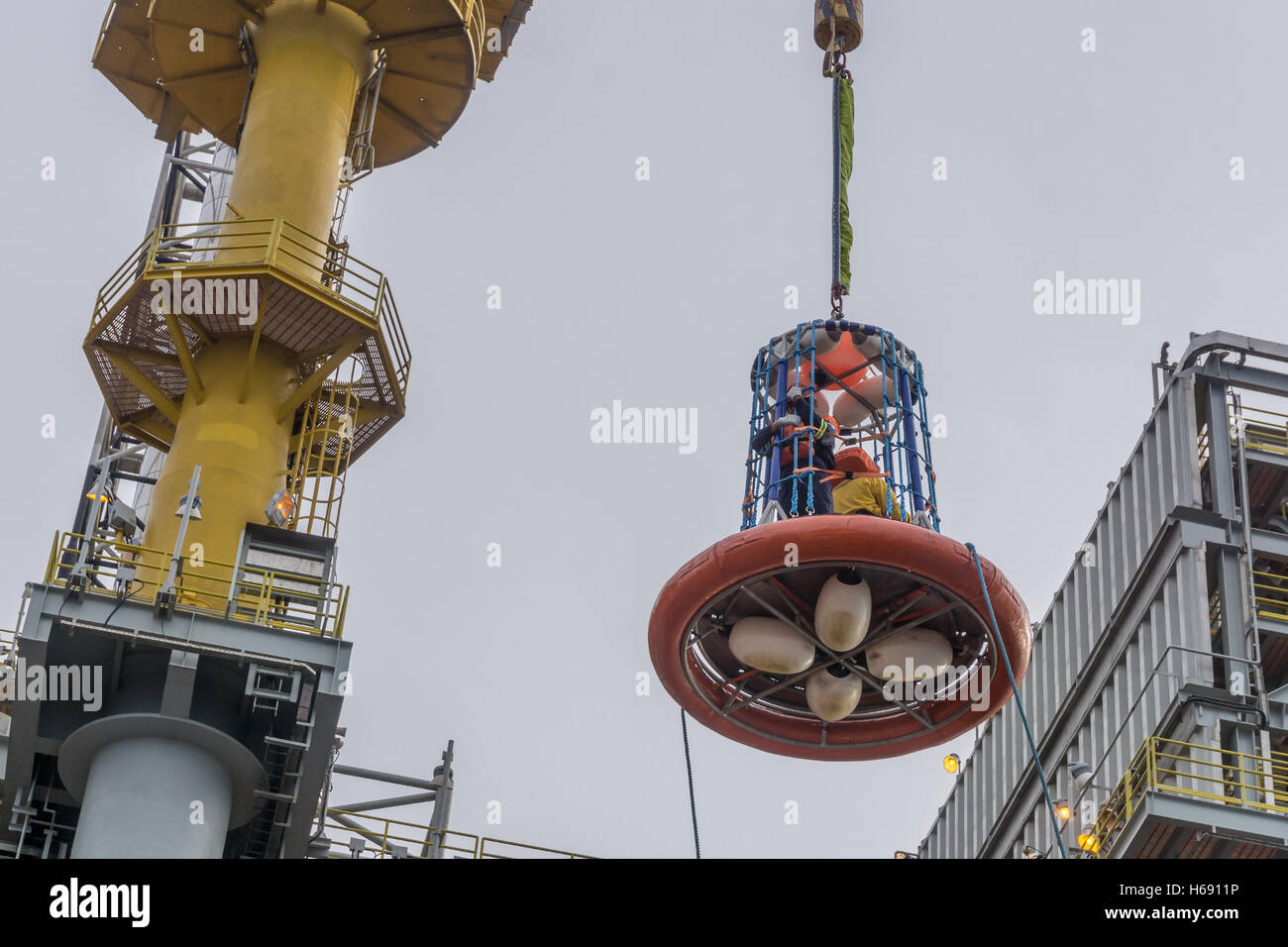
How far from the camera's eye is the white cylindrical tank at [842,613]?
2314cm

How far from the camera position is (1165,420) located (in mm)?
41969

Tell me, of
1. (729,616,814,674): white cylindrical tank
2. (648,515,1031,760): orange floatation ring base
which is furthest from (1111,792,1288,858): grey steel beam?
(729,616,814,674): white cylindrical tank

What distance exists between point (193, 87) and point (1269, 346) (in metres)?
22.7

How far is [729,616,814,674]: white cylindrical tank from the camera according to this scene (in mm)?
23781

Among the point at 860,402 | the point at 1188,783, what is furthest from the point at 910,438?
the point at 1188,783

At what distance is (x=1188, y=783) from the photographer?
36281 millimetres

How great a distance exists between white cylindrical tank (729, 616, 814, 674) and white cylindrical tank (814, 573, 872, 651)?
53 centimetres

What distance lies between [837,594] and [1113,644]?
20.9 meters

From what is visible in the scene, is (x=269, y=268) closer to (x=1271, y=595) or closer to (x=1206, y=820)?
(x=1206, y=820)

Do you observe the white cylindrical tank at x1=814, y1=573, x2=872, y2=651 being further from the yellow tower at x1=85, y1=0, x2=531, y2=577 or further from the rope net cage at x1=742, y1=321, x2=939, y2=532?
the yellow tower at x1=85, y1=0, x2=531, y2=577

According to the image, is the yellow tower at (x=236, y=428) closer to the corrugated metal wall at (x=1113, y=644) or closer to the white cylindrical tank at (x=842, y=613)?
the white cylindrical tank at (x=842, y=613)
